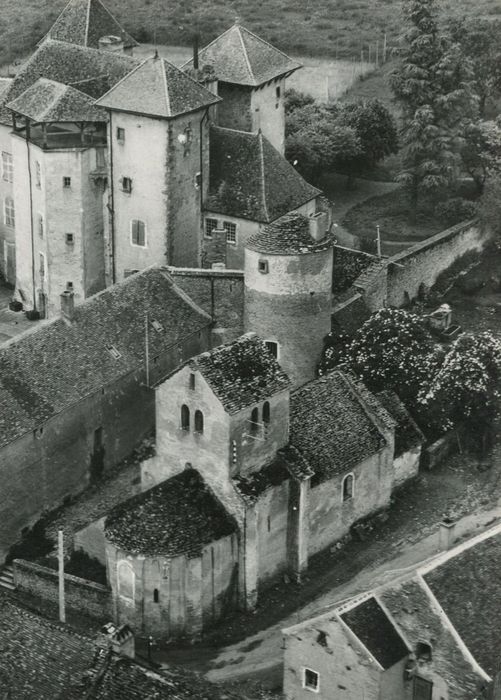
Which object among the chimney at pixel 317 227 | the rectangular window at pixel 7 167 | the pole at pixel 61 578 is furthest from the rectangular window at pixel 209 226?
the pole at pixel 61 578

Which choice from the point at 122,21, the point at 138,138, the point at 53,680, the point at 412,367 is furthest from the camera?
the point at 122,21

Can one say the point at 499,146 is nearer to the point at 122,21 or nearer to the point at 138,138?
the point at 138,138

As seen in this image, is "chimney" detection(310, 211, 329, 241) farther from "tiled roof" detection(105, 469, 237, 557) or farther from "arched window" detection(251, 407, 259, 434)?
"tiled roof" detection(105, 469, 237, 557)

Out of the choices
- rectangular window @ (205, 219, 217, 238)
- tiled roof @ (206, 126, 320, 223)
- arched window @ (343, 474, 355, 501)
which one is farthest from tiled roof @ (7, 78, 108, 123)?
arched window @ (343, 474, 355, 501)

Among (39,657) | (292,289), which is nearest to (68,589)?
(39,657)

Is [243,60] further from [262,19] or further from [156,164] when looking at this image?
[262,19]

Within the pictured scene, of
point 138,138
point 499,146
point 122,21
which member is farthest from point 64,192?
point 122,21
